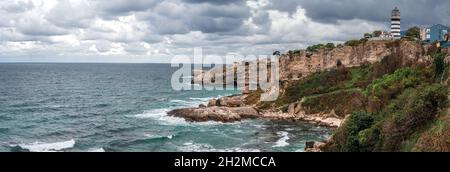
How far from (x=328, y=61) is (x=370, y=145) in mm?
67647

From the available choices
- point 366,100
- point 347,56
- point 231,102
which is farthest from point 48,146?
point 347,56

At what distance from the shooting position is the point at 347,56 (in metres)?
96.8

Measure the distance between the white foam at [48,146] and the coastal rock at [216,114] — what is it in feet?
62.7

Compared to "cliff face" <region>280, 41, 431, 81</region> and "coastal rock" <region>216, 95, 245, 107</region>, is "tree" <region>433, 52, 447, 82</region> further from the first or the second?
"coastal rock" <region>216, 95, 245, 107</region>

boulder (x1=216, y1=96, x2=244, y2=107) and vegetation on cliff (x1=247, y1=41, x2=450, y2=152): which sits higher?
vegetation on cliff (x1=247, y1=41, x2=450, y2=152)

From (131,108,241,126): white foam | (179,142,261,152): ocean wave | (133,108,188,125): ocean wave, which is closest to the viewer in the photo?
(179,142,261,152): ocean wave

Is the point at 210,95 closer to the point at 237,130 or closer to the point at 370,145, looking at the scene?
the point at 237,130

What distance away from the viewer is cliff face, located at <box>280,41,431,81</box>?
83.0 metres

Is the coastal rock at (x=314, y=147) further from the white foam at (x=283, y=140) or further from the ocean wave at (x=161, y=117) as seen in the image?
the ocean wave at (x=161, y=117)

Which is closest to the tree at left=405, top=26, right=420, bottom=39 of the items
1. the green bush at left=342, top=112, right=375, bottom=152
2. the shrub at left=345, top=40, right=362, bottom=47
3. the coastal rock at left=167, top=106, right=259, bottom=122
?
the shrub at left=345, top=40, right=362, bottom=47

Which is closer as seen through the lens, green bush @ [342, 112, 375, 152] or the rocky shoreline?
green bush @ [342, 112, 375, 152]

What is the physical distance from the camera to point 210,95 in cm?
10650

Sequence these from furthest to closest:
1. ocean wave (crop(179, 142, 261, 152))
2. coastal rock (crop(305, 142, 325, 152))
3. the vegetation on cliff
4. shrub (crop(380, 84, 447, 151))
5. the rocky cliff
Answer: ocean wave (crop(179, 142, 261, 152)), coastal rock (crop(305, 142, 325, 152)), the rocky cliff, shrub (crop(380, 84, 447, 151)), the vegetation on cliff

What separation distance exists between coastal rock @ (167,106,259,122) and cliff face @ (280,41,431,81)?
2804 centimetres
